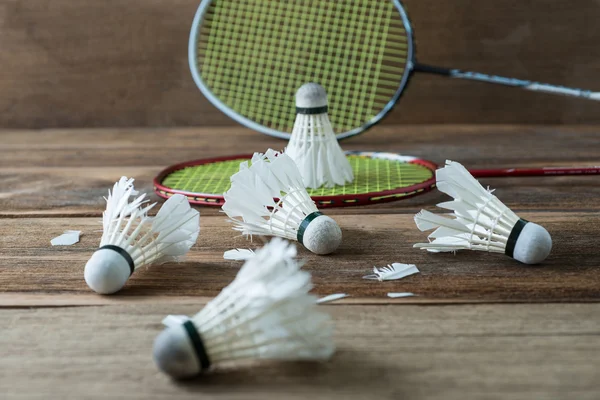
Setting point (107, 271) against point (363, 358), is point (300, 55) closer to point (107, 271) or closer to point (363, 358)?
point (107, 271)

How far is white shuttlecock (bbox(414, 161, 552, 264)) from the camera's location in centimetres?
79

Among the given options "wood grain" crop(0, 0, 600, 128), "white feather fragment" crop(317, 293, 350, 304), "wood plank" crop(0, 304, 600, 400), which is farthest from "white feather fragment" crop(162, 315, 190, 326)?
"wood grain" crop(0, 0, 600, 128)

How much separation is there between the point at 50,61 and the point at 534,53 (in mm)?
1200

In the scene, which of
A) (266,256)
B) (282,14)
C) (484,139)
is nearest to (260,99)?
A: (282,14)

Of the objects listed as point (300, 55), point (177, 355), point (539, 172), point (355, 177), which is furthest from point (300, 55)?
point (177, 355)

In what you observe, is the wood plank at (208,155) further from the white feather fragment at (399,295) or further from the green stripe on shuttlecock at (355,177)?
the white feather fragment at (399,295)

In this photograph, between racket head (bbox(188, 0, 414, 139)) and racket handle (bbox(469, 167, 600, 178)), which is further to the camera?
racket head (bbox(188, 0, 414, 139))

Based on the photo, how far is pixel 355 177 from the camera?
121 cm

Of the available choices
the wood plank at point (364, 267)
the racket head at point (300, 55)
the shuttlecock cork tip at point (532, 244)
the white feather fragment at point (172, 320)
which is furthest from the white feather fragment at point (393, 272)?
the racket head at point (300, 55)

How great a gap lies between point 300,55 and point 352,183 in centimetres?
66

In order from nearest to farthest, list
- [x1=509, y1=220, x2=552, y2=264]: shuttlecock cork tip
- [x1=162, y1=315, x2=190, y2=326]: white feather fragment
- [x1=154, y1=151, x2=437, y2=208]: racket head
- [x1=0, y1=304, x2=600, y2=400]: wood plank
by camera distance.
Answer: [x1=0, y1=304, x2=600, y2=400]: wood plank, [x1=162, y1=315, x2=190, y2=326]: white feather fragment, [x1=509, y1=220, x2=552, y2=264]: shuttlecock cork tip, [x1=154, y1=151, x2=437, y2=208]: racket head

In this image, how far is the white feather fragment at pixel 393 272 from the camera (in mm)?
790

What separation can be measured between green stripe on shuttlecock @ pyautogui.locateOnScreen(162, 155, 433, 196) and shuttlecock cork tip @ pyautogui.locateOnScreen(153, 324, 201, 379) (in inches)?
22.0

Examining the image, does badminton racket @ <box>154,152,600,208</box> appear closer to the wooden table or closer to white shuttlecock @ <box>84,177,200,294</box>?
the wooden table
